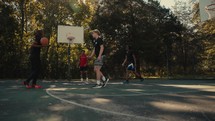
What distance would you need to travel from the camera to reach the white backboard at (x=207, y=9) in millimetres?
18047

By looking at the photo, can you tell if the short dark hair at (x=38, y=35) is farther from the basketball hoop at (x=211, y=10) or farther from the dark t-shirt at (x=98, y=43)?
the basketball hoop at (x=211, y=10)

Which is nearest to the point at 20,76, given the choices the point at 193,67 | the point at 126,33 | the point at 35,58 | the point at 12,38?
the point at 12,38

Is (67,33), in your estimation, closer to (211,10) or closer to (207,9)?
(207,9)

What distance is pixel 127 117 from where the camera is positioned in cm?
467

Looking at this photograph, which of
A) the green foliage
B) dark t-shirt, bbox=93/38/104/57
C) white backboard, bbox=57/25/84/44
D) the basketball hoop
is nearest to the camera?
dark t-shirt, bbox=93/38/104/57

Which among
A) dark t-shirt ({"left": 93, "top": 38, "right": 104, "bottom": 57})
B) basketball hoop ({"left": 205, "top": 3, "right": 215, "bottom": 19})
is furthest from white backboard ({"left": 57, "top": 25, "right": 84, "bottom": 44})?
dark t-shirt ({"left": 93, "top": 38, "right": 104, "bottom": 57})

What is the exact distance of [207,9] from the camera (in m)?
18.4

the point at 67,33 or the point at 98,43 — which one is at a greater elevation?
the point at 67,33

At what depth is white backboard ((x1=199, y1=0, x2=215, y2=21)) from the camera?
1805cm

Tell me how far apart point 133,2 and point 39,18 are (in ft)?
39.0

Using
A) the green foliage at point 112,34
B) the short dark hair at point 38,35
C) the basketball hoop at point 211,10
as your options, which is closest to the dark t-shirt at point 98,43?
the short dark hair at point 38,35

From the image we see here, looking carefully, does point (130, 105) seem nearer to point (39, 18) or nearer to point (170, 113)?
point (170, 113)

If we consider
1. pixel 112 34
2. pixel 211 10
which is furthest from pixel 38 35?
pixel 112 34

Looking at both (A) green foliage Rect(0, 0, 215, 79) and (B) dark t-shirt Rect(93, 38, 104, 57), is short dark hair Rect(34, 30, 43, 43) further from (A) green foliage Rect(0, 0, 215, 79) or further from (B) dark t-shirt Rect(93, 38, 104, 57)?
(A) green foliage Rect(0, 0, 215, 79)
